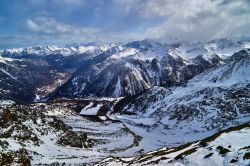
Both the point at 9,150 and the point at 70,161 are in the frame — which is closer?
the point at 9,150

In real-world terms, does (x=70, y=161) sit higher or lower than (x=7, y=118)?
lower

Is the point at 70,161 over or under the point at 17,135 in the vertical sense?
under

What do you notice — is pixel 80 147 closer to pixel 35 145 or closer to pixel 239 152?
pixel 35 145

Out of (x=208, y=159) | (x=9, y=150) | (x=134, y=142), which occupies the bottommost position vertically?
(x=134, y=142)

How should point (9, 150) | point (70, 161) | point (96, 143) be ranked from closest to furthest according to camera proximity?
point (9, 150)
point (70, 161)
point (96, 143)

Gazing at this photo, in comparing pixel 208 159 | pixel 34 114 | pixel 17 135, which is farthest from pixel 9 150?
pixel 208 159

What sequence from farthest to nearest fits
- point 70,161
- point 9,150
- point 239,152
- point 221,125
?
1. point 221,125
2. point 70,161
3. point 9,150
4. point 239,152

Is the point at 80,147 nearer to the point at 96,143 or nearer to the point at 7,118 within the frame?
the point at 96,143

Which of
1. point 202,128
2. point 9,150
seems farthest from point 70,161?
point 202,128

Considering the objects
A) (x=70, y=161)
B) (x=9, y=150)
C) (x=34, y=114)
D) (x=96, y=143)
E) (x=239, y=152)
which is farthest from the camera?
(x=96, y=143)
